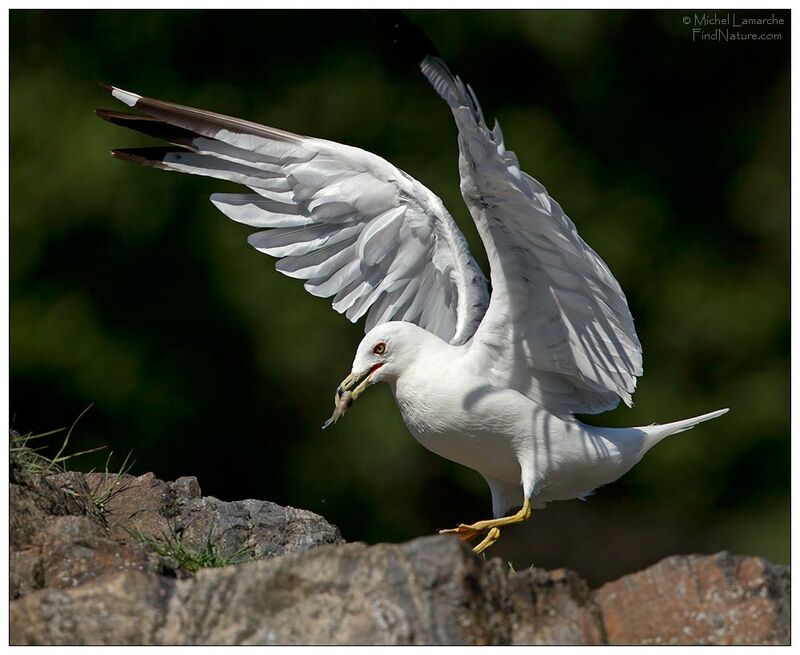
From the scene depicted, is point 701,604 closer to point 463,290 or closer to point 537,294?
point 537,294

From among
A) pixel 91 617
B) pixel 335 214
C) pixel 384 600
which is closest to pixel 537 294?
pixel 335 214

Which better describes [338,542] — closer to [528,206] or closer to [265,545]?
[265,545]

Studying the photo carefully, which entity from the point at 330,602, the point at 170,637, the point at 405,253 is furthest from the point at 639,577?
the point at 405,253

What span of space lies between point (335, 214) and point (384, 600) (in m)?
2.80

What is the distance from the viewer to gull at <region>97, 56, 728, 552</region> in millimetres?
4418

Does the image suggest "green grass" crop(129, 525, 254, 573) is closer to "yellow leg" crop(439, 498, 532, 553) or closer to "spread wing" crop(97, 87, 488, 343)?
"yellow leg" crop(439, 498, 532, 553)

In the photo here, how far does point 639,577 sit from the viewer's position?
3.37 metres

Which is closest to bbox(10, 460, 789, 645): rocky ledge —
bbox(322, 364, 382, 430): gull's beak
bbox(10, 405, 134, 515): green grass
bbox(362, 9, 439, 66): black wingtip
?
bbox(10, 405, 134, 515): green grass

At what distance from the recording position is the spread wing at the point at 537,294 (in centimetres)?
406

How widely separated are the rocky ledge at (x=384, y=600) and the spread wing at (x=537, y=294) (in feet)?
4.69

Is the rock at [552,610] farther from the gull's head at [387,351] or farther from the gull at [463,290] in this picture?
the gull's head at [387,351]

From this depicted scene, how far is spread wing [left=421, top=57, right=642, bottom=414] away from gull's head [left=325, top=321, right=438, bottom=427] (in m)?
0.27

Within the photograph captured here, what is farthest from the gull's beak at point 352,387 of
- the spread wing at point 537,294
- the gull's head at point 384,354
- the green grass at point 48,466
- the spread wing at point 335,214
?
the green grass at point 48,466

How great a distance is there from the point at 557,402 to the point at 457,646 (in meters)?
2.23
